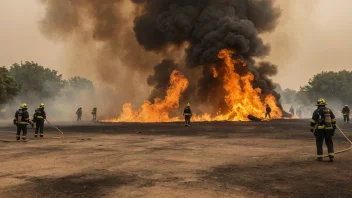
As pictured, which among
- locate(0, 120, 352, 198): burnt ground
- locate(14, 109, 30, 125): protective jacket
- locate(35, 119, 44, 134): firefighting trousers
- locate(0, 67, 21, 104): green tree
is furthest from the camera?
locate(0, 67, 21, 104): green tree

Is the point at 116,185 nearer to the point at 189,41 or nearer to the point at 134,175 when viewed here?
the point at 134,175

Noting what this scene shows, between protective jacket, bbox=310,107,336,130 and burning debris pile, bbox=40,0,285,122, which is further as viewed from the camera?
burning debris pile, bbox=40,0,285,122

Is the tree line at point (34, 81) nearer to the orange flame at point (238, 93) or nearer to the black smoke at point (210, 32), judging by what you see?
the black smoke at point (210, 32)

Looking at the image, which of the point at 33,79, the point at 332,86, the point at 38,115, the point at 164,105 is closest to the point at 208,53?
the point at 164,105

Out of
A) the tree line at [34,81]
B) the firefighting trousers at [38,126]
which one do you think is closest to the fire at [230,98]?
the firefighting trousers at [38,126]

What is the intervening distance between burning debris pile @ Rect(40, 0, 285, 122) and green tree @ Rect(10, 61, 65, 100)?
3319 centimetres

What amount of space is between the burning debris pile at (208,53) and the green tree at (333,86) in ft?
140

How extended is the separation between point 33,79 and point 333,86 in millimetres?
74288

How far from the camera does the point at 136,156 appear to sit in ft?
27.2

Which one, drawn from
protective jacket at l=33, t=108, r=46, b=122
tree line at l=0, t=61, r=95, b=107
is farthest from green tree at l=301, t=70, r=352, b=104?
protective jacket at l=33, t=108, r=46, b=122

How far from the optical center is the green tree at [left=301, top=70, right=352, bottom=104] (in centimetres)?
7394

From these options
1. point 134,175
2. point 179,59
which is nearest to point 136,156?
point 134,175

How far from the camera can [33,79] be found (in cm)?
6838

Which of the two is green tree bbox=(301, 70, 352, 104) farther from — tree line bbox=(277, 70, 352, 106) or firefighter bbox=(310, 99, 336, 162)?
firefighter bbox=(310, 99, 336, 162)
